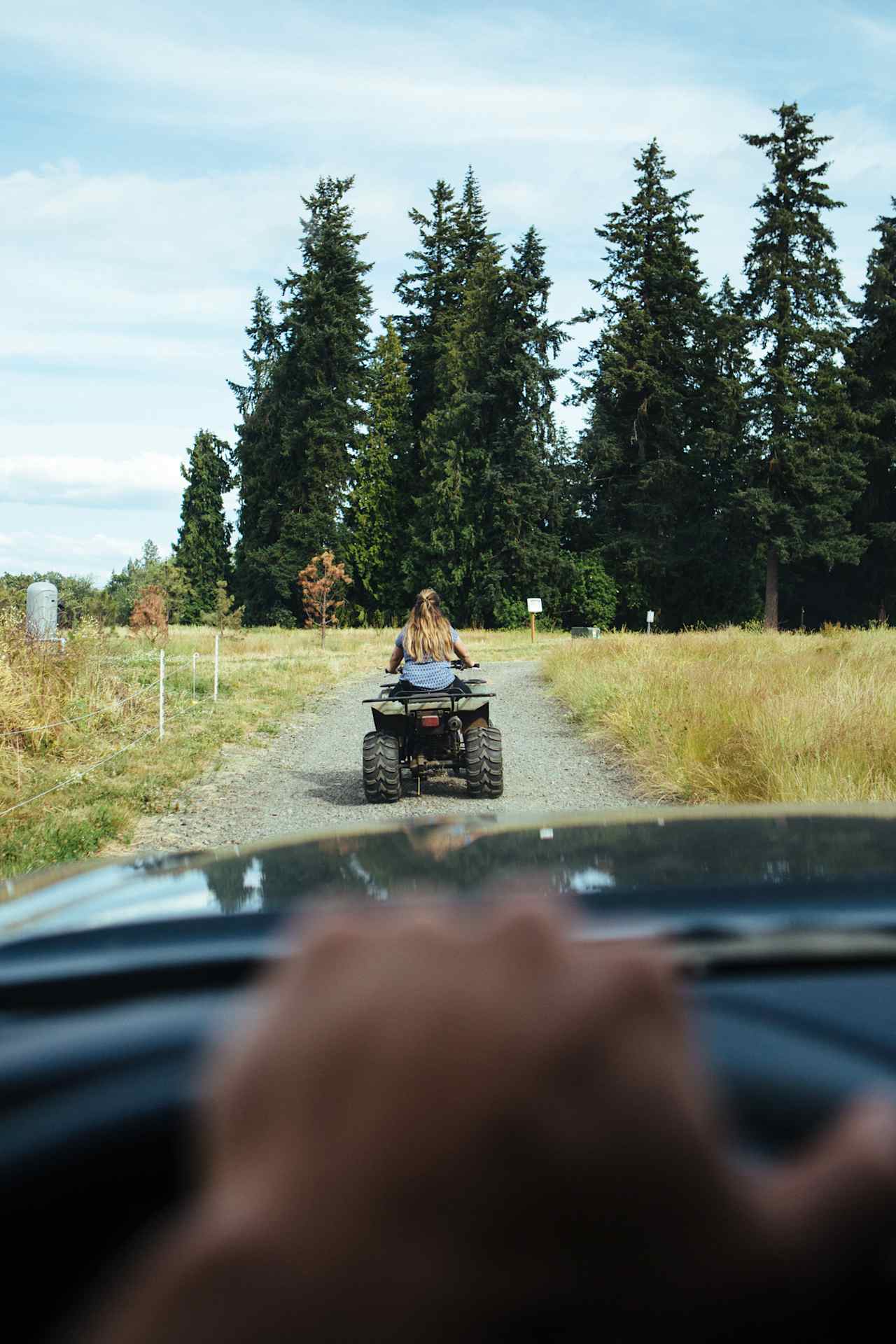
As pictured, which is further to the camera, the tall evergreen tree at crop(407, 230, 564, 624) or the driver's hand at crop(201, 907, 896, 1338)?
the tall evergreen tree at crop(407, 230, 564, 624)

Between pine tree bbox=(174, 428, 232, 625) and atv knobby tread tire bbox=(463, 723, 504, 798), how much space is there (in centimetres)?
5693

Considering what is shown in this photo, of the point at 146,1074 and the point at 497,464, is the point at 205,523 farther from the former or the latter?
the point at 146,1074

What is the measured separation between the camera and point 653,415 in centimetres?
5384

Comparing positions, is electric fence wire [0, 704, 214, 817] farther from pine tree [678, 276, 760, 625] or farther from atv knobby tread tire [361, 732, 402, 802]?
pine tree [678, 276, 760, 625]

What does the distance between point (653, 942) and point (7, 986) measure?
0.71m

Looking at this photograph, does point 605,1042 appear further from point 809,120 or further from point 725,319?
point 809,120

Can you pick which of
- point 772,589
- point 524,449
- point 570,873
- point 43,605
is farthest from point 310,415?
point 570,873

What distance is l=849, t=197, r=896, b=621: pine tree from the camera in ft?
169

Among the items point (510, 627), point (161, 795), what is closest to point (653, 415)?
point (510, 627)

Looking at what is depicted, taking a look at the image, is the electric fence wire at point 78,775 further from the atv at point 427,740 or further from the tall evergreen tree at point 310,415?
the tall evergreen tree at point 310,415

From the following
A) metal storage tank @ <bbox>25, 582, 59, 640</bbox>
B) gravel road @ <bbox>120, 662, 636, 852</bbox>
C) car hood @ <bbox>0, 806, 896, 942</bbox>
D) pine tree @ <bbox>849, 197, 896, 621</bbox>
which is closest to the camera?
car hood @ <bbox>0, 806, 896, 942</bbox>

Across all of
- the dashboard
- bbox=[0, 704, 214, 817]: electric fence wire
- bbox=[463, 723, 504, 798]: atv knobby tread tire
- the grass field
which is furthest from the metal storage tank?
the dashboard

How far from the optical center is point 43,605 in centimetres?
1330

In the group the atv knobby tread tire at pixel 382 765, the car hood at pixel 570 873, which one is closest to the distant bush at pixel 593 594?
the atv knobby tread tire at pixel 382 765
